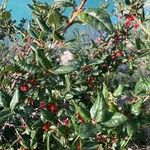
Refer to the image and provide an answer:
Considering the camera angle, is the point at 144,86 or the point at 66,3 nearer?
the point at 66,3

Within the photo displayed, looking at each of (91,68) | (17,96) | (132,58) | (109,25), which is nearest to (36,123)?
(17,96)

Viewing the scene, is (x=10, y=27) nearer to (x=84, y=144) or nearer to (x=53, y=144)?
(x=53, y=144)

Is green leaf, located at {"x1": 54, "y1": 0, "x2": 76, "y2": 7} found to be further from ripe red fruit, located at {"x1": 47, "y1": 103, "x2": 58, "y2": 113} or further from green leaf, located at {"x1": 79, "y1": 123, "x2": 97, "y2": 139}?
A: ripe red fruit, located at {"x1": 47, "y1": 103, "x2": 58, "y2": 113}

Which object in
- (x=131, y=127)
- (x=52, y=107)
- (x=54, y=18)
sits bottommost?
(x=131, y=127)

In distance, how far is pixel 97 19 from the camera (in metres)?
1.95

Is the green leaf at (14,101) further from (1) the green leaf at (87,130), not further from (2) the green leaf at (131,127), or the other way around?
(2) the green leaf at (131,127)

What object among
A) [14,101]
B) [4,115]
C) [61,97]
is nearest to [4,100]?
[14,101]

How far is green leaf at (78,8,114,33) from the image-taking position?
1.91 meters

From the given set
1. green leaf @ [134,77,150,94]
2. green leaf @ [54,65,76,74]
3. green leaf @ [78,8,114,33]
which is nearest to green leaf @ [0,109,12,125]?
green leaf @ [54,65,76,74]

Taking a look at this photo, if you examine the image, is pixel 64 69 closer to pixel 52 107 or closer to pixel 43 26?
pixel 43 26

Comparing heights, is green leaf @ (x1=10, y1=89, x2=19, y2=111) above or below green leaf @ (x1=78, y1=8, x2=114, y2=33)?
below

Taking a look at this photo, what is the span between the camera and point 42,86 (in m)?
2.90

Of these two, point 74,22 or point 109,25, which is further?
point 74,22

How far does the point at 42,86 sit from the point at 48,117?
34cm
